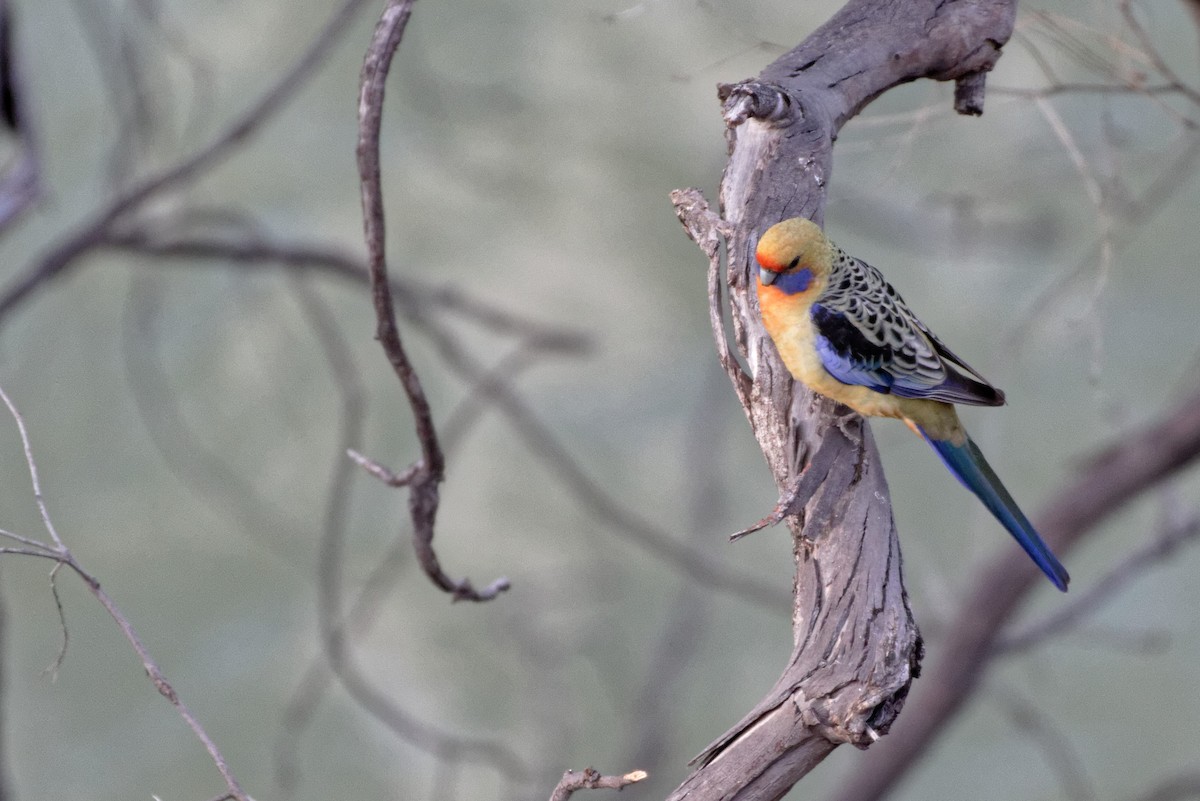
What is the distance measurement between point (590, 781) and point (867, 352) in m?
0.72

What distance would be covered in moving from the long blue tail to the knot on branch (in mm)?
633

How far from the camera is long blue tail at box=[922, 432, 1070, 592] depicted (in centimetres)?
161

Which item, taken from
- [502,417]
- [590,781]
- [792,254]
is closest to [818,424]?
[792,254]

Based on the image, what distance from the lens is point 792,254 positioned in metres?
1.41

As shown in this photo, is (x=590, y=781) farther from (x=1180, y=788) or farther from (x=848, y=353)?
Result: (x=1180, y=788)

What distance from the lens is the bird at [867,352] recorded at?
1406mm

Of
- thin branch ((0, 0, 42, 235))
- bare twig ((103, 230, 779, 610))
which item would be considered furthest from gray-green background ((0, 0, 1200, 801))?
thin branch ((0, 0, 42, 235))

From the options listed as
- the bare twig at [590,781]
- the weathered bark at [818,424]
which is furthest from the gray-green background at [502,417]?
the bare twig at [590,781]

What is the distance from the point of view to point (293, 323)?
4.57 meters

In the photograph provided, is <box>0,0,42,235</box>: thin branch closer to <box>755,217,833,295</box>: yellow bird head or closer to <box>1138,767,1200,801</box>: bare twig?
<box>755,217,833,295</box>: yellow bird head

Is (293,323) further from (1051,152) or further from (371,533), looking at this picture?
(1051,152)

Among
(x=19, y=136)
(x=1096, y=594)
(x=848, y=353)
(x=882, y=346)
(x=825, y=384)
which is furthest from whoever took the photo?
(x=1096, y=594)

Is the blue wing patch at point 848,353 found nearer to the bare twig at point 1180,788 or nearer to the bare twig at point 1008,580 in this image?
the bare twig at point 1008,580

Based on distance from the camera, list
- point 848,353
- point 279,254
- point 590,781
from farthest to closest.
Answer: point 279,254 → point 848,353 → point 590,781
